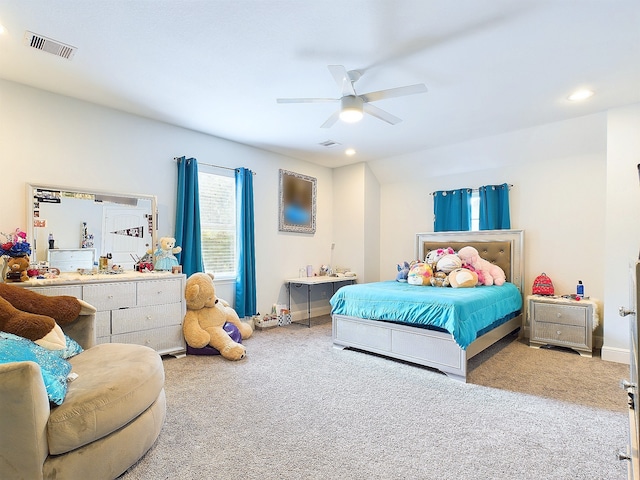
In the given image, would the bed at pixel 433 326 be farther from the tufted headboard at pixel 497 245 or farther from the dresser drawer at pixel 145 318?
the dresser drawer at pixel 145 318

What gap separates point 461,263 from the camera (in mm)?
4297

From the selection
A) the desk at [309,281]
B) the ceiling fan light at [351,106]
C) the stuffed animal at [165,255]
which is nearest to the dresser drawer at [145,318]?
the stuffed animal at [165,255]

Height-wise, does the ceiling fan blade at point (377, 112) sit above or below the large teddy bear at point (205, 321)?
above

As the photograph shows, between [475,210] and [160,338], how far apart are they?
4.35 meters

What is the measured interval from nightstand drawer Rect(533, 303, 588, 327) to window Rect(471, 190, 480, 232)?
1.38 meters

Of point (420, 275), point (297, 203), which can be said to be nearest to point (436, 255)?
point (420, 275)

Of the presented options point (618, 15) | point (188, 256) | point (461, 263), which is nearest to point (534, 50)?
point (618, 15)

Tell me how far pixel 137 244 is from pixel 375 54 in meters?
3.01

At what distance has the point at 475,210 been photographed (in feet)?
16.1

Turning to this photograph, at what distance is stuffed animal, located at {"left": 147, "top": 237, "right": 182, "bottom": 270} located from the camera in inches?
143

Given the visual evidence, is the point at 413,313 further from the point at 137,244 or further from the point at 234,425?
the point at 137,244

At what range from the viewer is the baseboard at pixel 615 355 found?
3.38 meters

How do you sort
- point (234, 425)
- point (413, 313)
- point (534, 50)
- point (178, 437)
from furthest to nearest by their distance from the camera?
1. point (413, 313)
2. point (534, 50)
3. point (234, 425)
4. point (178, 437)

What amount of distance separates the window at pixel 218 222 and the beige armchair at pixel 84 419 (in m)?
2.38
